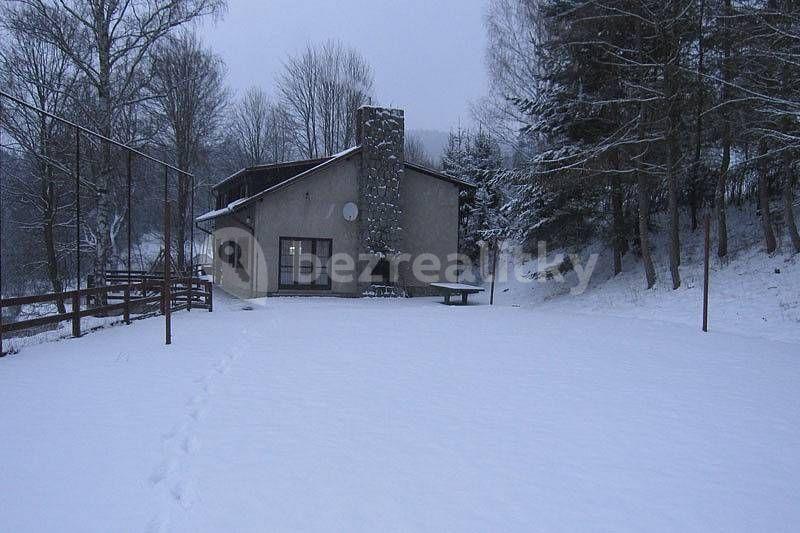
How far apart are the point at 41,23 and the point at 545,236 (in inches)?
602

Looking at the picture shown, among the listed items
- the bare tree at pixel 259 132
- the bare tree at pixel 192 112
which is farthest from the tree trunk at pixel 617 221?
the bare tree at pixel 259 132

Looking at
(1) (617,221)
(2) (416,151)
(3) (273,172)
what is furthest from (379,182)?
(2) (416,151)

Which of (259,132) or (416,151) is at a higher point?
(416,151)

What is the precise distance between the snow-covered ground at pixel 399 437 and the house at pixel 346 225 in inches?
369

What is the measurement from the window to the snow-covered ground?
941cm

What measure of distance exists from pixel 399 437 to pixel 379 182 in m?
14.6

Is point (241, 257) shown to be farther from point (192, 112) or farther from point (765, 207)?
point (765, 207)

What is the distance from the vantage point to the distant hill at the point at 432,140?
5338 cm

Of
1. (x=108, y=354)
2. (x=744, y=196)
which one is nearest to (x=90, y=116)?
(x=108, y=354)

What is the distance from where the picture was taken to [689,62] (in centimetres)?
1377

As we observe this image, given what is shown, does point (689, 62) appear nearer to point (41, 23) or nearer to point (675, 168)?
point (675, 168)

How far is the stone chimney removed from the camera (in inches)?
711

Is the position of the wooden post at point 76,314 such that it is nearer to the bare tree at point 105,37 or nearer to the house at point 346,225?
the bare tree at point 105,37

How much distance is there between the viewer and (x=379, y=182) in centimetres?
1827
